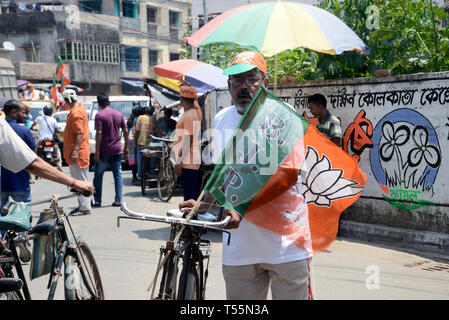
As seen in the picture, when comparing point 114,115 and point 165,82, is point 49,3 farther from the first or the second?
point 114,115

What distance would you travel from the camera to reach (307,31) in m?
5.69

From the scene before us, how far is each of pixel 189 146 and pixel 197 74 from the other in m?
3.66

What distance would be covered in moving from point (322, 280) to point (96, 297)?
2.52 m

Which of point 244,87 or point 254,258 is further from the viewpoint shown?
point 244,87

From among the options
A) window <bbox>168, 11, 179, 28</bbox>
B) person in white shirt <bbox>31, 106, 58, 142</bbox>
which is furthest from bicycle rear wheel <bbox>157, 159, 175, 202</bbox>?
window <bbox>168, 11, 179, 28</bbox>

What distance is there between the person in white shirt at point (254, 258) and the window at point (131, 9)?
4919 cm

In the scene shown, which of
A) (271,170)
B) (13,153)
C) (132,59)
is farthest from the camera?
(132,59)

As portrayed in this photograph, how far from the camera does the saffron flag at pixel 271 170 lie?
289cm

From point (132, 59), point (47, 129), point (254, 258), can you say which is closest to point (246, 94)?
point (254, 258)

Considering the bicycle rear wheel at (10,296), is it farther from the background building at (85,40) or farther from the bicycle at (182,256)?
the background building at (85,40)

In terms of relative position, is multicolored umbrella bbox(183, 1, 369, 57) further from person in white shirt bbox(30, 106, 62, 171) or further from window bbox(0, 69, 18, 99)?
window bbox(0, 69, 18, 99)

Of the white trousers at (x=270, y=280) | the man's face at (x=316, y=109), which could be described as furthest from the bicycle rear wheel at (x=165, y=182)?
the white trousers at (x=270, y=280)

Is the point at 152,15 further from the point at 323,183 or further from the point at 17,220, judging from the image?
the point at 323,183

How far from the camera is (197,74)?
36.7ft
